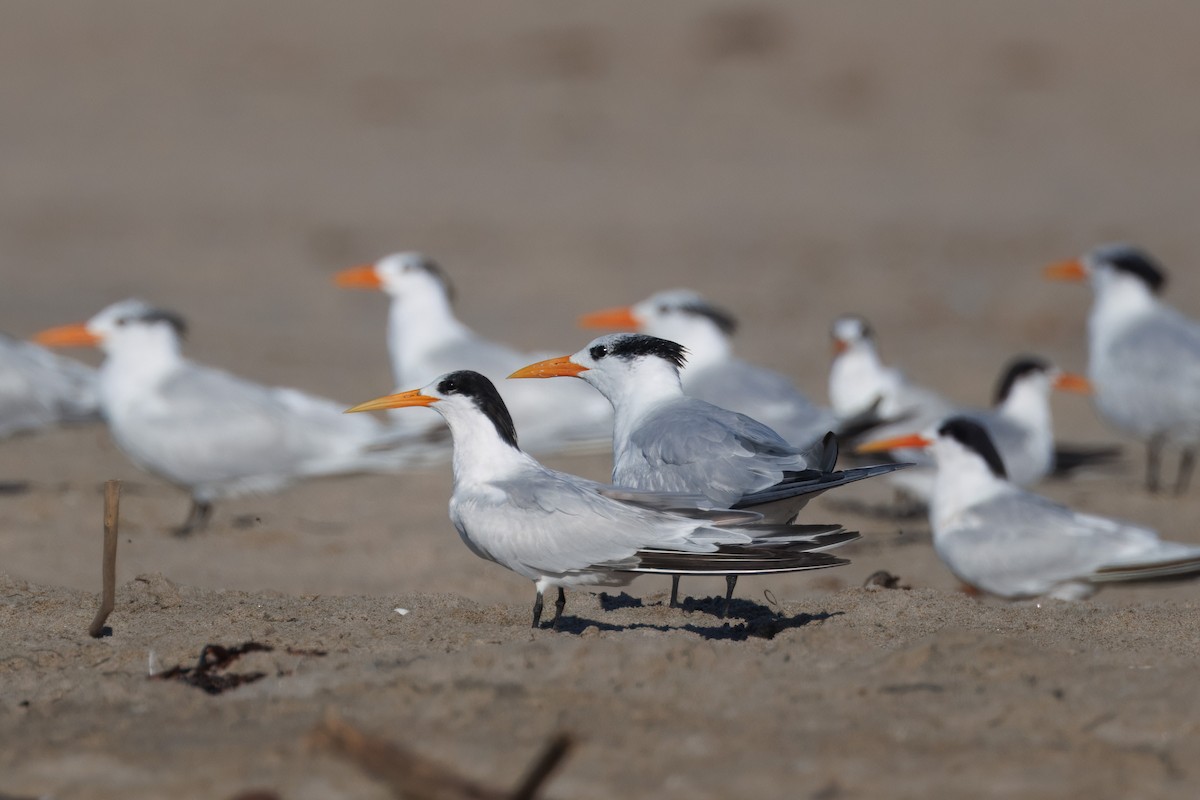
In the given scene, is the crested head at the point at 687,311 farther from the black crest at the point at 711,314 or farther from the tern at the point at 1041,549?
the tern at the point at 1041,549

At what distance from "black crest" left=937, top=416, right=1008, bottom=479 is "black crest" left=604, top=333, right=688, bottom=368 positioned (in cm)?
192

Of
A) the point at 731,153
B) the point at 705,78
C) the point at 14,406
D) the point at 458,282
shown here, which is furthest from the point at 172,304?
the point at 705,78

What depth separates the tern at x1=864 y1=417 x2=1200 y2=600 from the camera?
6281 millimetres

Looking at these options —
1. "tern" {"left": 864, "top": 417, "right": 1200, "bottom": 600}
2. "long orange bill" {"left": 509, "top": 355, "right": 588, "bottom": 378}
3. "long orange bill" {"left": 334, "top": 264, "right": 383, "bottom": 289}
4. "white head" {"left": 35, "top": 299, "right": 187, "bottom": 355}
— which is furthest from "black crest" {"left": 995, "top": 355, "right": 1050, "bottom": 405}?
"white head" {"left": 35, "top": 299, "right": 187, "bottom": 355}

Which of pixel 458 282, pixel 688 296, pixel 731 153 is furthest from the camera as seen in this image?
pixel 731 153

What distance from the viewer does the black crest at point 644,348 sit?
5.77 metres

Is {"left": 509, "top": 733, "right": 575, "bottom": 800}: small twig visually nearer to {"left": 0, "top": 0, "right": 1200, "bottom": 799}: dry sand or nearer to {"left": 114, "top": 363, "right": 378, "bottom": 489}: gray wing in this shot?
{"left": 0, "top": 0, "right": 1200, "bottom": 799}: dry sand

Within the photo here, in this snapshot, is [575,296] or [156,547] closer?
[156,547]

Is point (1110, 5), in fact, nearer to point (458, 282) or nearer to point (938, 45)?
point (938, 45)

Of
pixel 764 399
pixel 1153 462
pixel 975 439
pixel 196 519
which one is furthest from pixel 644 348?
pixel 1153 462

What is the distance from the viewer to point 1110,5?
2612 centimetres

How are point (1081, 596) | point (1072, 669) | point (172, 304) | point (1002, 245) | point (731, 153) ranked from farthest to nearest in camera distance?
1. point (731, 153)
2. point (1002, 245)
3. point (172, 304)
4. point (1081, 596)
5. point (1072, 669)

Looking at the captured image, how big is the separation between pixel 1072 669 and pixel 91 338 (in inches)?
246

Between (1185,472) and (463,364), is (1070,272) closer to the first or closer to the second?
(1185,472)
